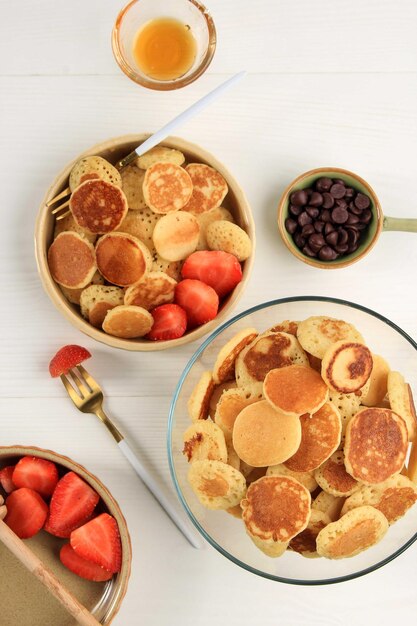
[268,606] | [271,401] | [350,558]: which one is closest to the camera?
[271,401]

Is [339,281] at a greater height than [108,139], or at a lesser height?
lesser

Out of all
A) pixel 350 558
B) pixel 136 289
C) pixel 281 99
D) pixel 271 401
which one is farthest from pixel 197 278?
pixel 350 558

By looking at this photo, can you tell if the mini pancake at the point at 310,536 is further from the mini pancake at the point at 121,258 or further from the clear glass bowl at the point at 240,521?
the mini pancake at the point at 121,258

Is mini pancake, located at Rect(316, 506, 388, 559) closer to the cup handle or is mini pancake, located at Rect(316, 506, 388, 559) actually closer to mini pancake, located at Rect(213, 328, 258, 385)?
mini pancake, located at Rect(213, 328, 258, 385)

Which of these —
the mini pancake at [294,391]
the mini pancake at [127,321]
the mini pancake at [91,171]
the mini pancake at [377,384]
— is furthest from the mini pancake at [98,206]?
the mini pancake at [377,384]

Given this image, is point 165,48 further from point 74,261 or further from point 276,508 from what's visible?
point 276,508

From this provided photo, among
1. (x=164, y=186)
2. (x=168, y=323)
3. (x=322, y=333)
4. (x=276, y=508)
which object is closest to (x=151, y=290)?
(x=168, y=323)

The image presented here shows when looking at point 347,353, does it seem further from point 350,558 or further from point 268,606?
point 268,606

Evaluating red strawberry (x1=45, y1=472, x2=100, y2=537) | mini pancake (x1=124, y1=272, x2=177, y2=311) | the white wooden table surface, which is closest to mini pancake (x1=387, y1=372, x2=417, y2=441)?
the white wooden table surface
